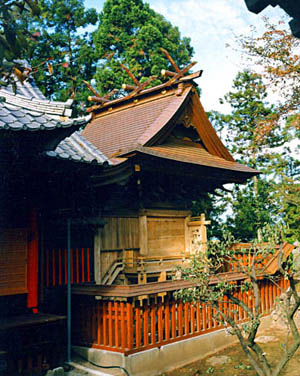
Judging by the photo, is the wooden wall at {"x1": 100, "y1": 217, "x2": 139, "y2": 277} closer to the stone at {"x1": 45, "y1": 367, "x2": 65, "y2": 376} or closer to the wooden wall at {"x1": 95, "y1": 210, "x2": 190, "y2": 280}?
the wooden wall at {"x1": 95, "y1": 210, "x2": 190, "y2": 280}

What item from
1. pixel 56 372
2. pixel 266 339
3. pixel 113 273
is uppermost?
pixel 113 273

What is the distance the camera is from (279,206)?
1750 centimetres

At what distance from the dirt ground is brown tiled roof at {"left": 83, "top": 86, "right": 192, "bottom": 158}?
4.75 m

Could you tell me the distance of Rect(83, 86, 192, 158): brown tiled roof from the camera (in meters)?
10.2

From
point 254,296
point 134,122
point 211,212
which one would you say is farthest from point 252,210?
point 254,296

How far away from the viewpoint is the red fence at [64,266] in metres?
7.67

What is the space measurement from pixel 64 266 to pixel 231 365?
3554mm

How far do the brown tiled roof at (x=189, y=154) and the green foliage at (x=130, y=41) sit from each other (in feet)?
30.6

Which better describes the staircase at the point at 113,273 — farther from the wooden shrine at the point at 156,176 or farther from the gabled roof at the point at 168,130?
the gabled roof at the point at 168,130

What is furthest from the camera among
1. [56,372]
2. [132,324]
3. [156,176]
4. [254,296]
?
[156,176]

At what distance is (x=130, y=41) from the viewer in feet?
68.7

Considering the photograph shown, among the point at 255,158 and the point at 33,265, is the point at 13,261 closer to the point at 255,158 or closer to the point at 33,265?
the point at 33,265

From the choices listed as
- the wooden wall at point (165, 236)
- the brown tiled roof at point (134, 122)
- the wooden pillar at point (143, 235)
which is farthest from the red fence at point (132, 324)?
the brown tiled roof at point (134, 122)

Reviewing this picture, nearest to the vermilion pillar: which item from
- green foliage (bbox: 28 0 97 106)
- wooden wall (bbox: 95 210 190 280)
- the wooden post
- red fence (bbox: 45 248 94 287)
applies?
red fence (bbox: 45 248 94 287)
